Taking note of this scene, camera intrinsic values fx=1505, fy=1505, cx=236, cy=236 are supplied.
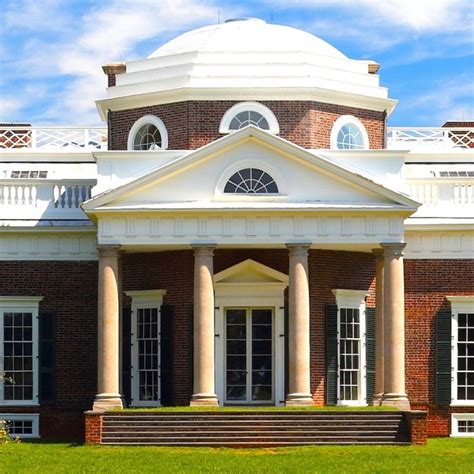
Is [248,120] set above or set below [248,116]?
below

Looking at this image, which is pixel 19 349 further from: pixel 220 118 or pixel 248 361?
pixel 220 118

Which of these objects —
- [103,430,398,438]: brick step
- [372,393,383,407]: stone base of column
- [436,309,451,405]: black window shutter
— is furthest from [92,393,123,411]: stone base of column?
[436,309,451,405]: black window shutter

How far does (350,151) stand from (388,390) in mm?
6734

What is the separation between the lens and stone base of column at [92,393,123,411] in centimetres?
3816

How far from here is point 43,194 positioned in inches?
1698

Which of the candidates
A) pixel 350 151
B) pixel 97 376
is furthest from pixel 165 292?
pixel 350 151

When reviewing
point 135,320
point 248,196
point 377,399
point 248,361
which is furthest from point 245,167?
point 377,399

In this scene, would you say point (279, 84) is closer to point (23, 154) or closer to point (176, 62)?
point (176, 62)

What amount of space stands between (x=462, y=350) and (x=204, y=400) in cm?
843

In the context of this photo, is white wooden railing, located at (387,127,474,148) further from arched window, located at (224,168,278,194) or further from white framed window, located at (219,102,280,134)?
arched window, located at (224,168,278,194)

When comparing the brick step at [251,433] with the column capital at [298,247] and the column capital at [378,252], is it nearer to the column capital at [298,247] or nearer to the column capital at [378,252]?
the column capital at [298,247]

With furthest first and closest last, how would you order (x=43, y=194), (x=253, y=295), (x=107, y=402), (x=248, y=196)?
(x=43, y=194) < (x=253, y=295) < (x=248, y=196) < (x=107, y=402)

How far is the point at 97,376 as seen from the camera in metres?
41.0

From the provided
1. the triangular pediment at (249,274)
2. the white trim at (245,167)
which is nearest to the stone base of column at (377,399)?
the triangular pediment at (249,274)
